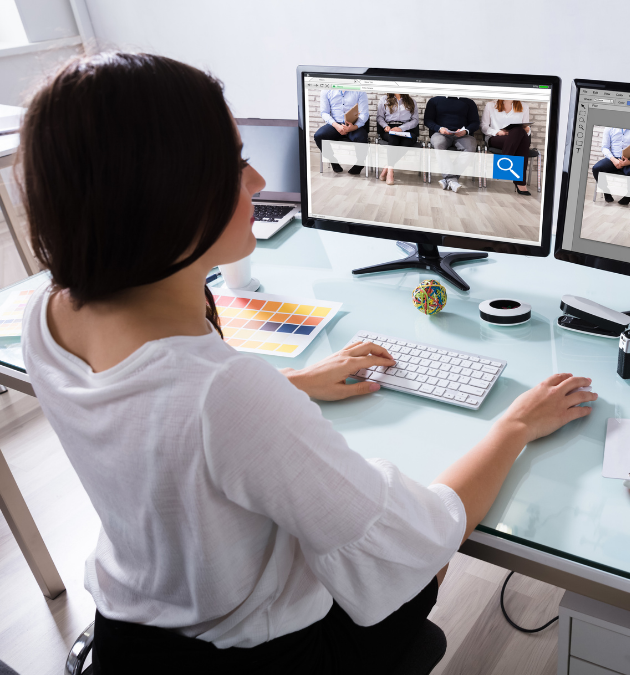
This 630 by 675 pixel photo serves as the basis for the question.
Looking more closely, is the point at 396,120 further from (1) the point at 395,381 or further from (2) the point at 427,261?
(1) the point at 395,381

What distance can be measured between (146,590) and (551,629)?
115 cm

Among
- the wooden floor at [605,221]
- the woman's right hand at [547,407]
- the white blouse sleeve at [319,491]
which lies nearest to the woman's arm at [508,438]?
the woman's right hand at [547,407]

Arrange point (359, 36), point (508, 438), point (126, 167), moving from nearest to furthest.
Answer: point (126, 167) < point (508, 438) < point (359, 36)

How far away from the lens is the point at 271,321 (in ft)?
4.30

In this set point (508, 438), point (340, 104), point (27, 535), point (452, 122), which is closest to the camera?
point (508, 438)

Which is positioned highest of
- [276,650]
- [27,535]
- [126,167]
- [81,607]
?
[126,167]

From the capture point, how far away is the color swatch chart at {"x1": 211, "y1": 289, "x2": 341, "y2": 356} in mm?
1230

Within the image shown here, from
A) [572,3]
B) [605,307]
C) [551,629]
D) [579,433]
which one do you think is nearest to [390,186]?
[605,307]

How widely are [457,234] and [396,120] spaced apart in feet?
0.89

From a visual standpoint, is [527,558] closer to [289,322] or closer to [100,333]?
[100,333]

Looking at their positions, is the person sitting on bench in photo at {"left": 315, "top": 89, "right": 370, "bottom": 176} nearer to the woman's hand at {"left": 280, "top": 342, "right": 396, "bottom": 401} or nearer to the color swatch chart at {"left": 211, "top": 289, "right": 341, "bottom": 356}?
the color swatch chart at {"left": 211, "top": 289, "right": 341, "bottom": 356}

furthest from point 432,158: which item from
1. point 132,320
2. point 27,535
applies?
point 27,535

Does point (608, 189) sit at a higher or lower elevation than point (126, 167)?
lower

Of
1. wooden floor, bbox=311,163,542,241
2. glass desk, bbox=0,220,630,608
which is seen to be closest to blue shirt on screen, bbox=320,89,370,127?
wooden floor, bbox=311,163,542,241
